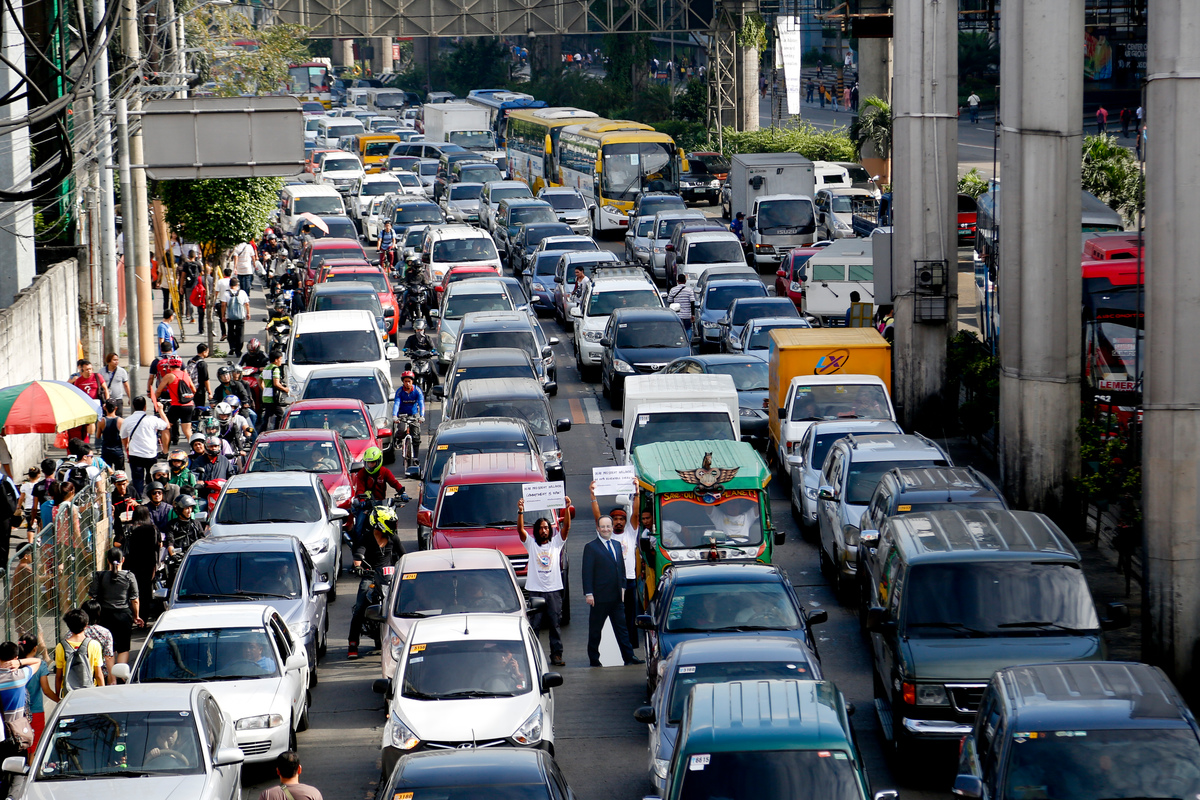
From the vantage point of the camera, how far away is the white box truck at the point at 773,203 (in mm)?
44562

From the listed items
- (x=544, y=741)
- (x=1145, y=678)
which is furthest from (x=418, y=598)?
(x=1145, y=678)

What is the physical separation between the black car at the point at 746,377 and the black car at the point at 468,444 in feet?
16.6

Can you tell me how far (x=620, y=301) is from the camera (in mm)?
33906

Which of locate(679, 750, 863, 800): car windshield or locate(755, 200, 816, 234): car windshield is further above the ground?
locate(755, 200, 816, 234): car windshield

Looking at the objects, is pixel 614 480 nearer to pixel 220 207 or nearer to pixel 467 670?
pixel 467 670

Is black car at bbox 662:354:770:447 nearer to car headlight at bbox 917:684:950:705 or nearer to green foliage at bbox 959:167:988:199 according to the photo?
car headlight at bbox 917:684:950:705

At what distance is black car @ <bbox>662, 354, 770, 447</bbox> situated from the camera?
26.9 meters

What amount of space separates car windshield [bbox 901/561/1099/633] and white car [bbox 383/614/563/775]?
313 centimetres

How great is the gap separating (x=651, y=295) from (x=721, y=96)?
38469 mm

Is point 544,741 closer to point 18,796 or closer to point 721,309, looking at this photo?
point 18,796

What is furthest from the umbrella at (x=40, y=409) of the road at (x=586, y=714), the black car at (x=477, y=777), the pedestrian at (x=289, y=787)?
the black car at (x=477, y=777)

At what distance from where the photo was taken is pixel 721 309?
3491 cm

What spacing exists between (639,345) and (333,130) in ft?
183

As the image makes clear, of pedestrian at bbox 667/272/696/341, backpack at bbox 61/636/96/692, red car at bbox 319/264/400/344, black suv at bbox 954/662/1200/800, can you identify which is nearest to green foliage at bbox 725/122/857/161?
pedestrian at bbox 667/272/696/341
